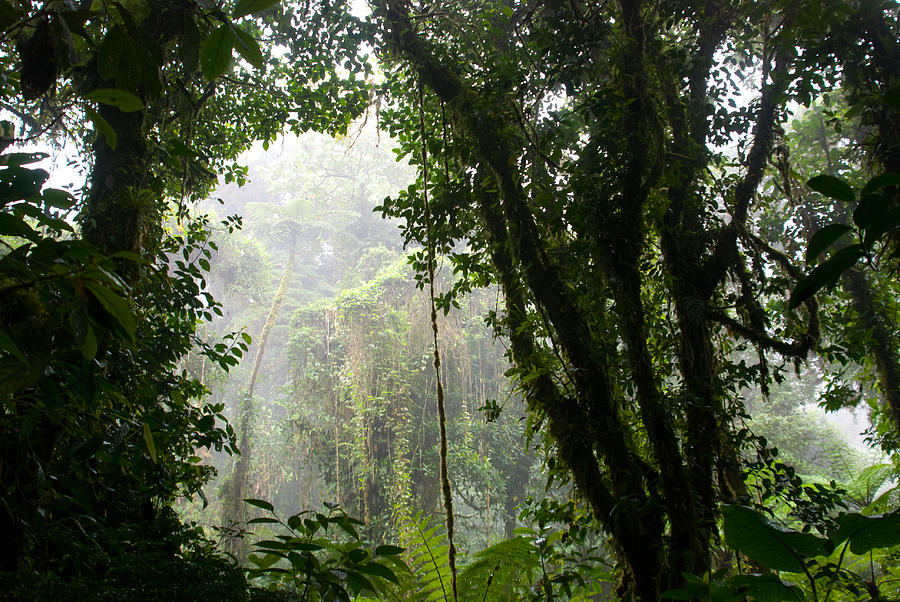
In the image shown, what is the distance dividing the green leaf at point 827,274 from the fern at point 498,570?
5.13 feet

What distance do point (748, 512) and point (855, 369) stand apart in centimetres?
871

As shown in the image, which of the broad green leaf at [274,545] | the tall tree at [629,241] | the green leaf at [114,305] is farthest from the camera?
the tall tree at [629,241]

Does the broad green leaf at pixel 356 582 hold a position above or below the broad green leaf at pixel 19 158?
below

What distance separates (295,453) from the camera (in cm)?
1029

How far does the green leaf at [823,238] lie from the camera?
42 centimetres

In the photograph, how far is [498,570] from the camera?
1.82m

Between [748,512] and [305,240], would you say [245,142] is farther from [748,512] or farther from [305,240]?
[305,240]

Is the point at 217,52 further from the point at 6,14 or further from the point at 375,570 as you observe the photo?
the point at 375,570

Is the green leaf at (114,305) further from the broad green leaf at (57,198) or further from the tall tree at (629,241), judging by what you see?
the tall tree at (629,241)

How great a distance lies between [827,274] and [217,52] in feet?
2.13

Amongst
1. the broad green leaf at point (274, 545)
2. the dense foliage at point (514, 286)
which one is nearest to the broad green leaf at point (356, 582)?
the dense foliage at point (514, 286)

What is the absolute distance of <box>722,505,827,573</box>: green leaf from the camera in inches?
23.3

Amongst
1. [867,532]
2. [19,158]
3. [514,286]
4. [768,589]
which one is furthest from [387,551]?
[514,286]

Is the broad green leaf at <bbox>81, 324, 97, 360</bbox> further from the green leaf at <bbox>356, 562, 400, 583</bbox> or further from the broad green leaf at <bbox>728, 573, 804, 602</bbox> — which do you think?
the broad green leaf at <bbox>728, 573, 804, 602</bbox>
